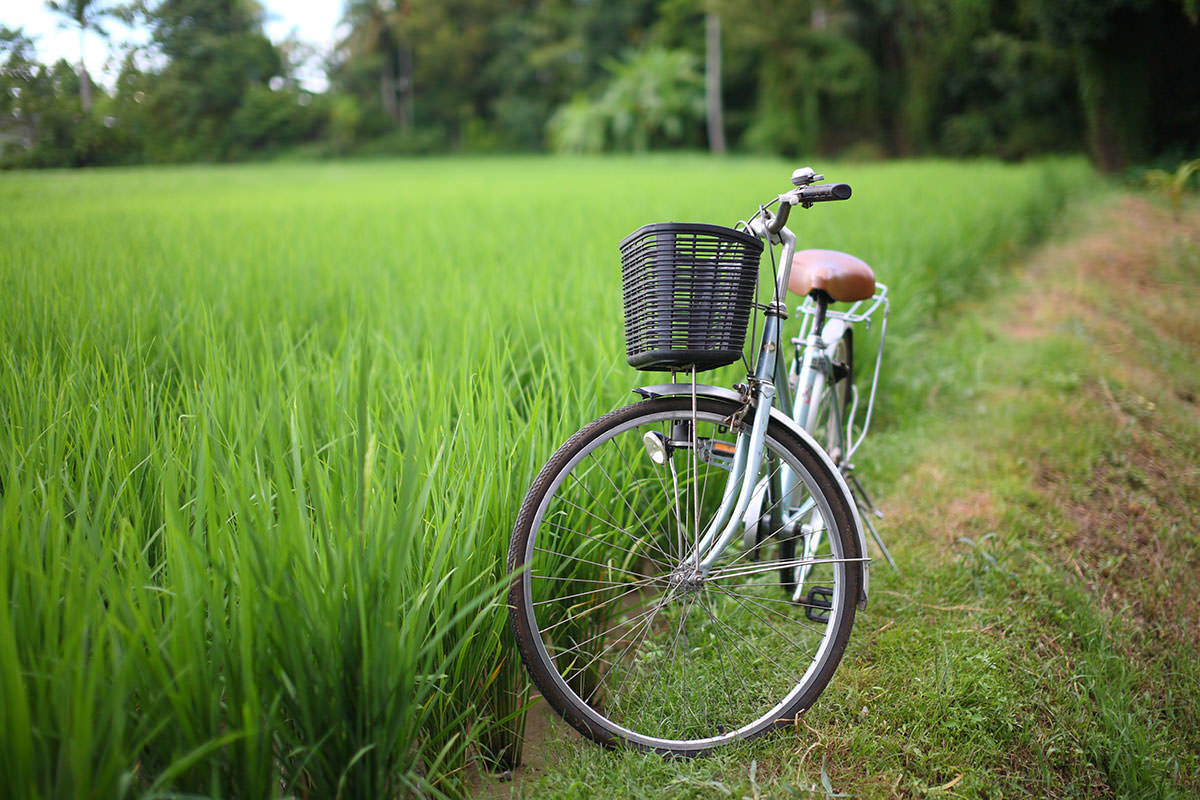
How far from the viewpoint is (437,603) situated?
141 cm

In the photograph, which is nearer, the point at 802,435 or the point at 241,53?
the point at 802,435

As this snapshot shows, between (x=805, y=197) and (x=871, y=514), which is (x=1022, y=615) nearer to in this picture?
(x=871, y=514)

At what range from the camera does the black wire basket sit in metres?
1.30

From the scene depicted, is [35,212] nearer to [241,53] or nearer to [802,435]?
[241,53]

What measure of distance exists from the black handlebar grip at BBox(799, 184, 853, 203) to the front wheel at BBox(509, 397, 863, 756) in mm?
433

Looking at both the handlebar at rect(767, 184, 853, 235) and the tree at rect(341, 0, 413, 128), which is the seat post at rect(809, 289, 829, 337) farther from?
the tree at rect(341, 0, 413, 128)

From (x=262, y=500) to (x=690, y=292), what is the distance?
0.82 m

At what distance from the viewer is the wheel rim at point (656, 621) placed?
1479 mm

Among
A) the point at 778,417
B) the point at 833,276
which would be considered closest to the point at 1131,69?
the point at 833,276

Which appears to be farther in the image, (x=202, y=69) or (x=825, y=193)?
(x=202, y=69)

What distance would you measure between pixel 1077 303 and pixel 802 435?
4638 millimetres

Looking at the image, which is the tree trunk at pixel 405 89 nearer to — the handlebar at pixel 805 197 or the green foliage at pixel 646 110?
the green foliage at pixel 646 110

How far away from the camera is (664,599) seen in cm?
153

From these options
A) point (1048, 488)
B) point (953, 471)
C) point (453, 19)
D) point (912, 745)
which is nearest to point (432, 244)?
point (953, 471)
